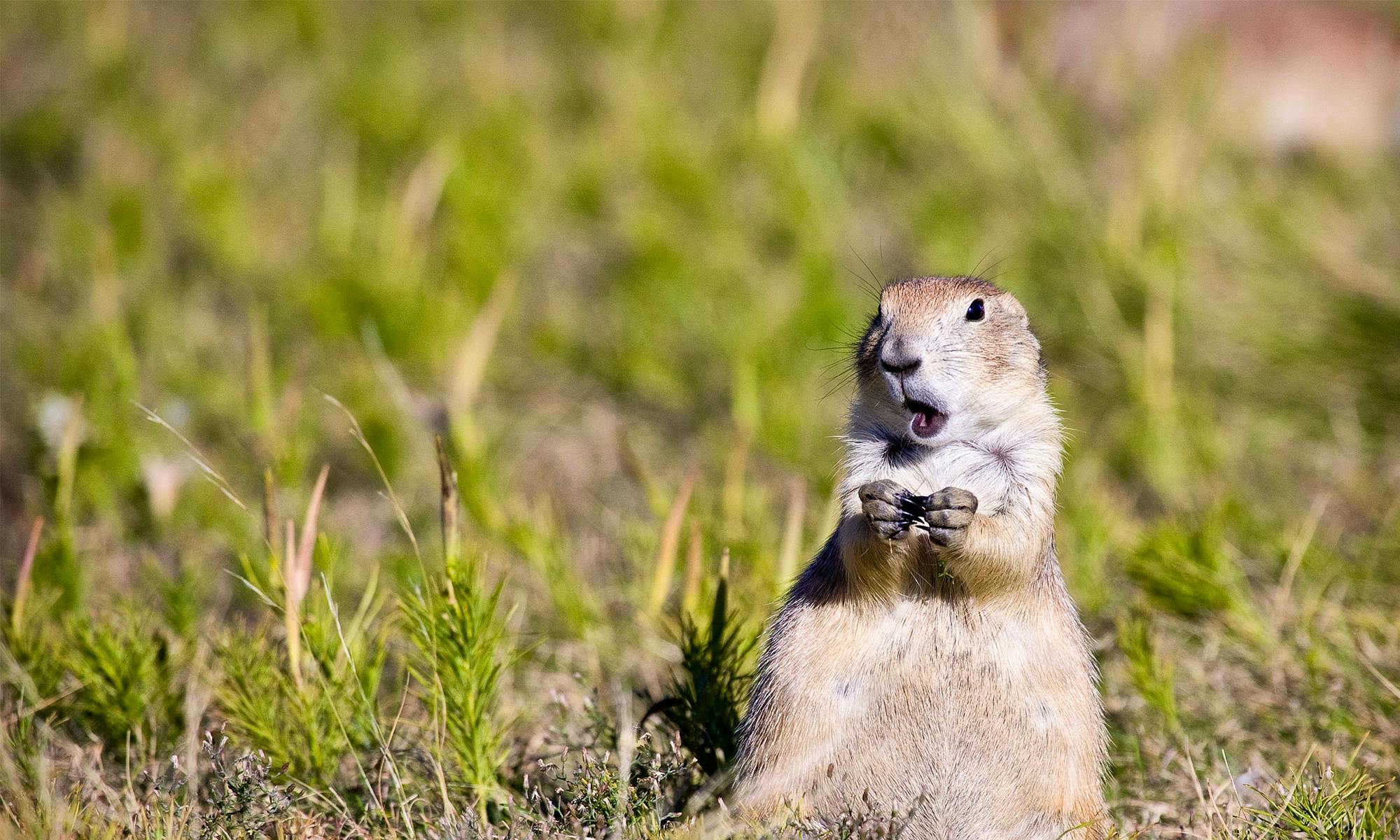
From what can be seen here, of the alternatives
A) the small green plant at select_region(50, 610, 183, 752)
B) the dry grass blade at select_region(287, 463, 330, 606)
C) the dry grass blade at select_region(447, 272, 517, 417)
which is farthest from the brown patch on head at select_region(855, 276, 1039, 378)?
the dry grass blade at select_region(447, 272, 517, 417)

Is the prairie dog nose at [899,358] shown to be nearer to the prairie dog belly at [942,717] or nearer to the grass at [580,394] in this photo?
Answer: the prairie dog belly at [942,717]

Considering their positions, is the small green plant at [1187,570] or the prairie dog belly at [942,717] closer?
the prairie dog belly at [942,717]

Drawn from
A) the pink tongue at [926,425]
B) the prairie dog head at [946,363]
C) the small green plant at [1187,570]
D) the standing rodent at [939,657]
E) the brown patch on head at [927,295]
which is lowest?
the small green plant at [1187,570]

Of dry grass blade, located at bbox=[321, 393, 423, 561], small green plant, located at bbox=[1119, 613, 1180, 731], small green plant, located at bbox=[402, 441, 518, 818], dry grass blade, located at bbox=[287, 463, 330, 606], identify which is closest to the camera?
dry grass blade, located at bbox=[321, 393, 423, 561]

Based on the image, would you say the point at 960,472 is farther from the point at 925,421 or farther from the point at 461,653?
the point at 461,653

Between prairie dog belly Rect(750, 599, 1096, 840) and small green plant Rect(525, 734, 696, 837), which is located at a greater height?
prairie dog belly Rect(750, 599, 1096, 840)

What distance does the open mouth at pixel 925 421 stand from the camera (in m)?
2.36

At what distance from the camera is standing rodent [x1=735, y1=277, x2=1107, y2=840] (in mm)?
2279

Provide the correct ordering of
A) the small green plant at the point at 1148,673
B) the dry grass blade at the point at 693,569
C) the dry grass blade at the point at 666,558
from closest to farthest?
1. the small green plant at the point at 1148,673
2. the dry grass blade at the point at 693,569
3. the dry grass blade at the point at 666,558

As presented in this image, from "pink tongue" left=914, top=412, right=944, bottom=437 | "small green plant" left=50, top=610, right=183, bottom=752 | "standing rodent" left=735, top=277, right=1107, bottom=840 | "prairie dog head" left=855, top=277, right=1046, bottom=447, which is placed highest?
"prairie dog head" left=855, top=277, right=1046, bottom=447

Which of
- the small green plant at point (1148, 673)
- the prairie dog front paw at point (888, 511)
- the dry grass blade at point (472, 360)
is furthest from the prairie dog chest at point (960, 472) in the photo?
the dry grass blade at point (472, 360)

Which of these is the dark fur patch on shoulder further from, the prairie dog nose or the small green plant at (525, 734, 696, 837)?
the small green plant at (525, 734, 696, 837)

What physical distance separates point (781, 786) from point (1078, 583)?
1.56m

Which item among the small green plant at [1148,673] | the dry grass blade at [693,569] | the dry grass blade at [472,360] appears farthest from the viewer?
the dry grass blade at [472,360]
